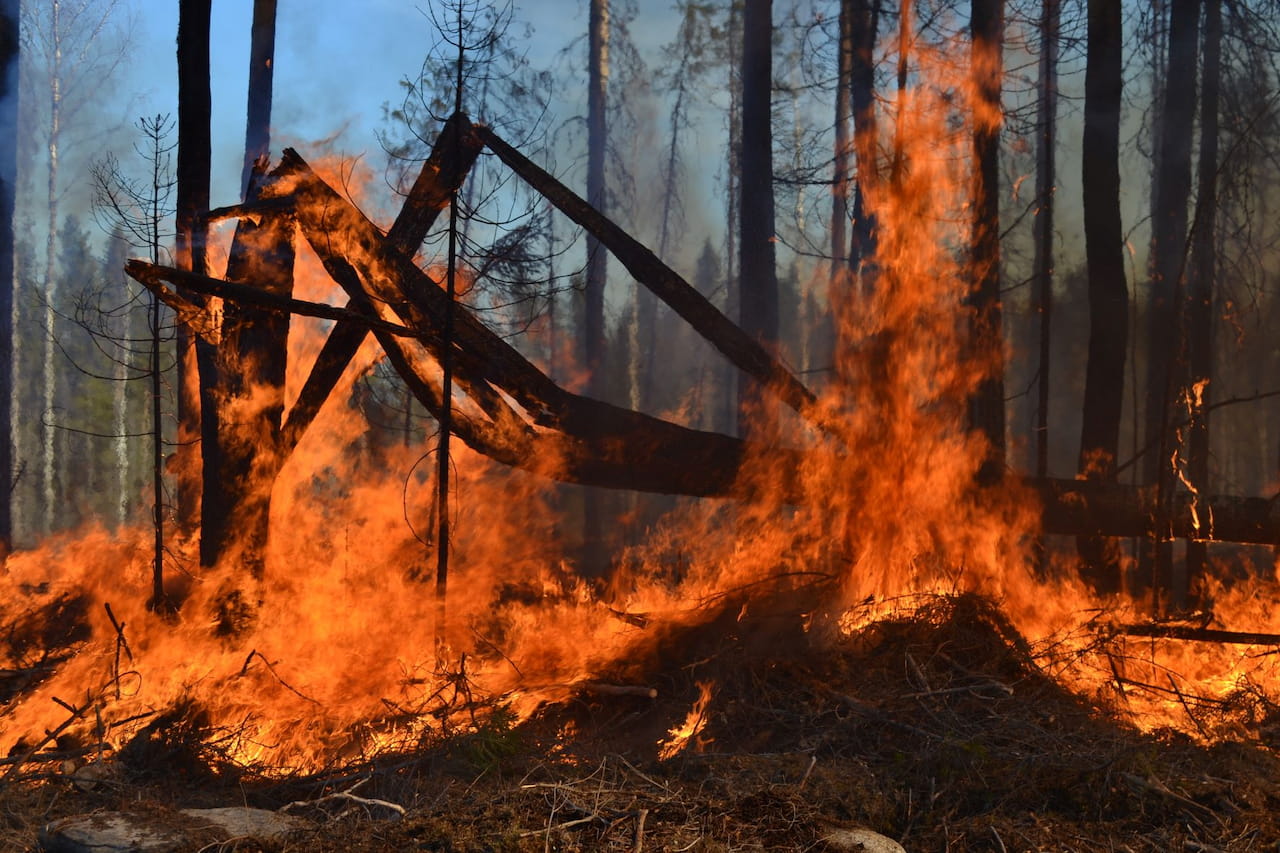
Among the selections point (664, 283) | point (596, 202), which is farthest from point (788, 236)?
point (664, 283)

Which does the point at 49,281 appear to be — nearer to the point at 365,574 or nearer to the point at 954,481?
the point at 365,574

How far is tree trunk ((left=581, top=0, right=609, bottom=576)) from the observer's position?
65.6 feet

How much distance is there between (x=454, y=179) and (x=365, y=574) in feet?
12.8

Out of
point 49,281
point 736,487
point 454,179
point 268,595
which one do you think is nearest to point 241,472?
point 268,595

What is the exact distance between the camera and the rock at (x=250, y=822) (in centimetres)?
424

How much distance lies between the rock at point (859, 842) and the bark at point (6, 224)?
1449 cm

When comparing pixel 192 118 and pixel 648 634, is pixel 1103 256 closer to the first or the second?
pixel 648 634

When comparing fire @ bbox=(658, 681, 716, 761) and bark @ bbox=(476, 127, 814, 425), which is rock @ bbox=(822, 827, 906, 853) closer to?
fire @ bbox=(658, 681, 716, 761)

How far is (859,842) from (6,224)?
56.1ft

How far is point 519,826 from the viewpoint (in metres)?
4.16

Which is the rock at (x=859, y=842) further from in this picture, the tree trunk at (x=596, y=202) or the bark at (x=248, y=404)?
the tree trunk at (x=596, y=202)

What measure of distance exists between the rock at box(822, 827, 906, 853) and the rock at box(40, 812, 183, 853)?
9.63 ft

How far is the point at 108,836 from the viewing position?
13.6 feet

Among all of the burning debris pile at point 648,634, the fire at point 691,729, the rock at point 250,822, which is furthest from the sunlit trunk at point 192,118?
the fire at point 691,729
